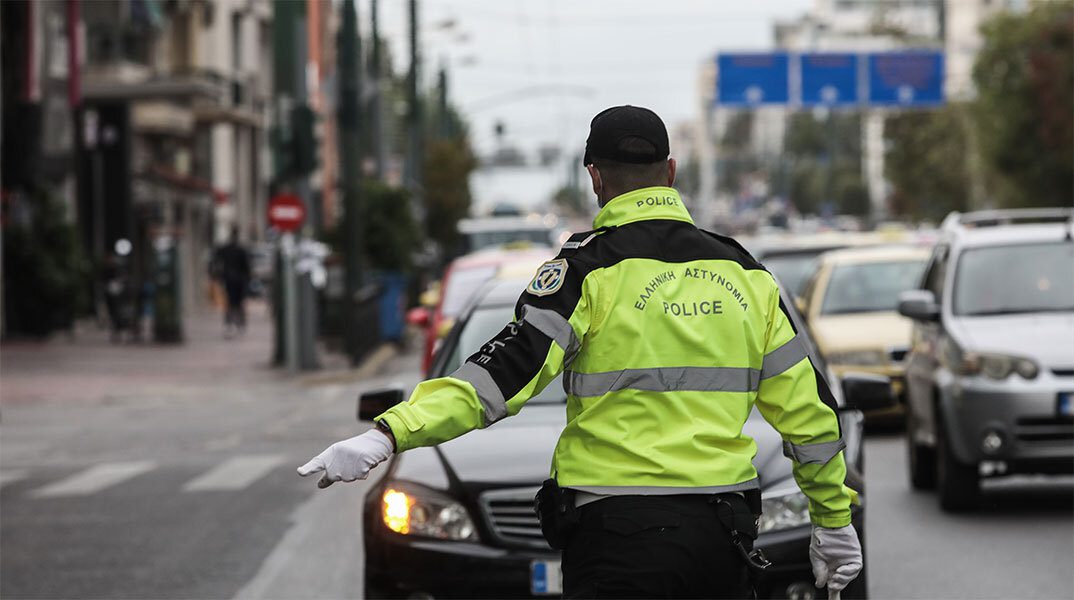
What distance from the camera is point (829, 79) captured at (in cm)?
5938

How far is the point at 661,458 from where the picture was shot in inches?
172

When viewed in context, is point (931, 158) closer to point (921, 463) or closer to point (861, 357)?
point (861, 357)

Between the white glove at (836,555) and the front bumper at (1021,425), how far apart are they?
6.68 m

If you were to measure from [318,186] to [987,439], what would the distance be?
7182 centimetres

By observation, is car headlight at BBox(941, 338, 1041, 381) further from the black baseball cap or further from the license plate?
the black baseball cap

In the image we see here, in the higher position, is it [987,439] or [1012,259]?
[1012,259]

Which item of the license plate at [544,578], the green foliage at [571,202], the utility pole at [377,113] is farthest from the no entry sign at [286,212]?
the green foliage at [571,202]

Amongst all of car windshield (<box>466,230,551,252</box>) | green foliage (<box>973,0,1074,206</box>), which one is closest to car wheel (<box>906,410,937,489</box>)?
car windshield (<box>466,230,551,252</box>)

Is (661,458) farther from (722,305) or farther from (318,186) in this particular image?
(318,186)

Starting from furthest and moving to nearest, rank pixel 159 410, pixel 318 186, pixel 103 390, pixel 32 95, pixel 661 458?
pixel 318 186 → pixel 32 95 → pixel 103 390 → pixel 159 410 → pixel 661 458

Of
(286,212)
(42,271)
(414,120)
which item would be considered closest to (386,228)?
(42,271)

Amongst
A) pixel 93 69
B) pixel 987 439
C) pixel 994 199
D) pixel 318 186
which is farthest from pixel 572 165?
pixel 987 439

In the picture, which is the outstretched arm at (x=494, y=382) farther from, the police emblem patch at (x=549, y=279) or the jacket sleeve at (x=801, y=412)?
the jacket sleeve at (x=801, y=412)

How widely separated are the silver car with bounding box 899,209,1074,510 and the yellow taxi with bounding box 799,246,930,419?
3.37 m
